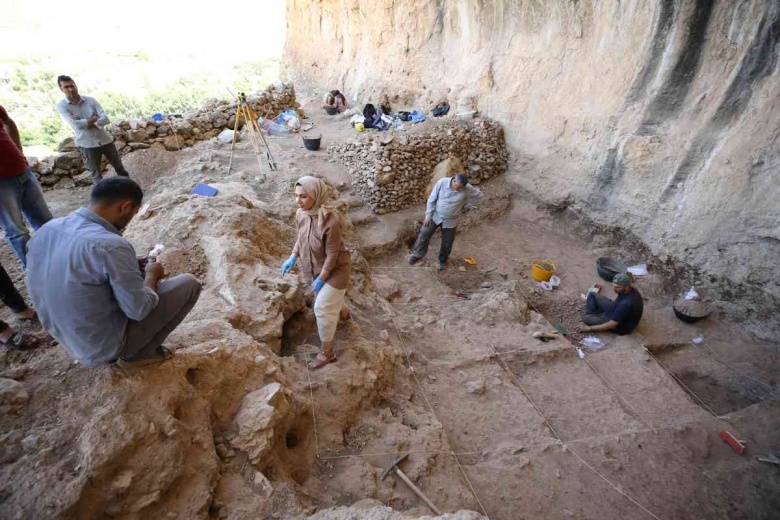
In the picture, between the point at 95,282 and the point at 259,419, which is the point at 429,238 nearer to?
the point at 259,419

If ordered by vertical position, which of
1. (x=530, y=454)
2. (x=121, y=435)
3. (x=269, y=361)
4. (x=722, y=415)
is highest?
(x=121, y=435)

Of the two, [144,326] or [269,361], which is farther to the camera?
[269,361]

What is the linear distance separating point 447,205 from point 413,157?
2218 millimetres

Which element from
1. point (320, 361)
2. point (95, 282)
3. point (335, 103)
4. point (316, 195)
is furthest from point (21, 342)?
point (335, 103)

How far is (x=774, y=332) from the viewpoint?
5.16 metres

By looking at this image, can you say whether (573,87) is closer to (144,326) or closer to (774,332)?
(774,332)

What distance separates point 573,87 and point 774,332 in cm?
498

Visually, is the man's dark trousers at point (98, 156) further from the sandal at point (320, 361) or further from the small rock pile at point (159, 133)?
the sandal at point (320, 361)

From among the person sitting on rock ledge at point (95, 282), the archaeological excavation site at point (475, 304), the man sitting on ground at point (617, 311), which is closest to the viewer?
the person sitting on rock ledge at point (95, 282)

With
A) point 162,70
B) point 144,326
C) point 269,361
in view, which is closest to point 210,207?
point 269,361

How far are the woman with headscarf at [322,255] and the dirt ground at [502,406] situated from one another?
38 cm

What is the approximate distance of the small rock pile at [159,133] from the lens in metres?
7.09

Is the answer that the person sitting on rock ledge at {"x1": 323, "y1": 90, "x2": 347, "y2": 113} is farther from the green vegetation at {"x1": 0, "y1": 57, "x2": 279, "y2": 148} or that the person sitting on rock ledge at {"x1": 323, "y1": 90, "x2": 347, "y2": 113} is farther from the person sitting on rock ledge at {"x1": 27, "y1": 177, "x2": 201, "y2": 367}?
the person sitting on rock ledge at {"x1": 27, "y1": 177, "x2": 201, "y2": 367}

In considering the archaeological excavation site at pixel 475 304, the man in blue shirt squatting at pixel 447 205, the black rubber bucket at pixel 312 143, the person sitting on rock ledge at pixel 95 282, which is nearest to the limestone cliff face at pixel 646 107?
the archaeological excavation site at pixel 475 304
